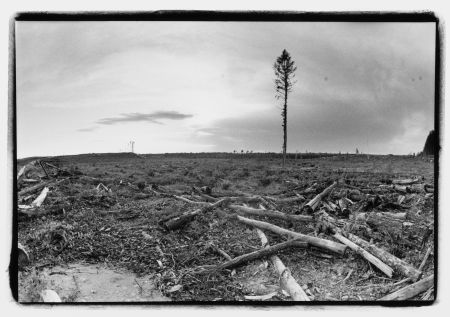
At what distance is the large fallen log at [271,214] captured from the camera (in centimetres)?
538

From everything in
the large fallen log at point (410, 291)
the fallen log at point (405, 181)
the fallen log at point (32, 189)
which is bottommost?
the large fallen log at point (410, 291)

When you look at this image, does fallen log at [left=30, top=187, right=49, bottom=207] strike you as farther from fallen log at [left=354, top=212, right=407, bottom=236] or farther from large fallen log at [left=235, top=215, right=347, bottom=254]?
fallen log at [left=354, top=212, right=407, bottom=236]

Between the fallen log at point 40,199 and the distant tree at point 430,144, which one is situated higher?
the distant tree at point 430,144

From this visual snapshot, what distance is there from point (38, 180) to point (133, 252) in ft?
6.82

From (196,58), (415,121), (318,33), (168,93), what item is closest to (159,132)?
(168,93)

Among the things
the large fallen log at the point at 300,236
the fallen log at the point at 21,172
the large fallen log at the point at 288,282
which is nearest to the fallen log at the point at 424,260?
the large fallen log at the point at 300,236

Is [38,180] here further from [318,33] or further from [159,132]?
[318,33]

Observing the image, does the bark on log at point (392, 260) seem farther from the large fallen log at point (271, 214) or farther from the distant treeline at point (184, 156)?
the distant treeline at point (184, 156)

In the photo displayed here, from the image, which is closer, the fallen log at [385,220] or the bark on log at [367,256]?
the bark on log at [367,256]

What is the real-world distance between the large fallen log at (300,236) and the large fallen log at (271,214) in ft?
0.45

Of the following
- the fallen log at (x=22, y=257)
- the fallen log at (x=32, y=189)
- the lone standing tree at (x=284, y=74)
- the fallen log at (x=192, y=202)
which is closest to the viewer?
the fallen log at (x=22, y=257)

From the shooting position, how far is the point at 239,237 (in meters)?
5.29

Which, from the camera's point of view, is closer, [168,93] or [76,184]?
[168,93]

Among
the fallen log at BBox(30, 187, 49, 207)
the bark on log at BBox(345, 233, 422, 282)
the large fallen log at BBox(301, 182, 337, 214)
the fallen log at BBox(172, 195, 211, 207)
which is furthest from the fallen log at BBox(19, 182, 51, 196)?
the bark on log at BBox(345, 233, 422, 282)
